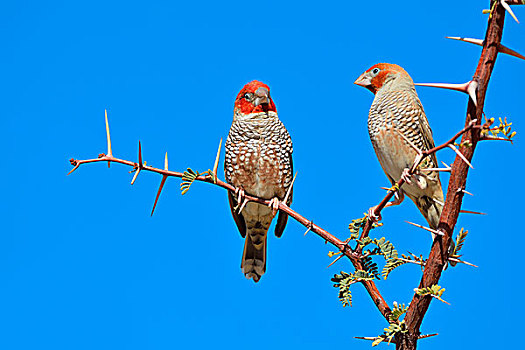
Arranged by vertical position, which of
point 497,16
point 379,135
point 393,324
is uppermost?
point 379,135

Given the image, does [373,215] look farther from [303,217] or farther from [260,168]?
[260,168]

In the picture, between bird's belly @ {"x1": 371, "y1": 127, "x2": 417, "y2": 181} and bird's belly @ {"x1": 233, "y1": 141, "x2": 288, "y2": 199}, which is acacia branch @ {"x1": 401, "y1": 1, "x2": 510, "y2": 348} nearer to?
bird's belly @ {"x1": 371, "y1": 127, "x2": 417, "y2": 181}

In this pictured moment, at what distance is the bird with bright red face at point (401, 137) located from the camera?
5.23 m

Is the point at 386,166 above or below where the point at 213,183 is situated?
above

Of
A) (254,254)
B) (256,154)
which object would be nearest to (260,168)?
(256,154)

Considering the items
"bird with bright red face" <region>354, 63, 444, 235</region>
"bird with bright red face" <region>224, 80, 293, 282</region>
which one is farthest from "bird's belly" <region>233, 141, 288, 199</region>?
"bird with bright red face" <region>354, 63, 444, 235</region>

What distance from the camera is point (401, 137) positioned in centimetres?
522

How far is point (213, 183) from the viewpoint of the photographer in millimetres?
4008

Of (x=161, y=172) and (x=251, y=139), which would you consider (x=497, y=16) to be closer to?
(x=161, y=172)

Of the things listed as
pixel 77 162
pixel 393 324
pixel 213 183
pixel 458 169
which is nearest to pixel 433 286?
pixel 393 324

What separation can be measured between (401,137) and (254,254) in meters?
1.73

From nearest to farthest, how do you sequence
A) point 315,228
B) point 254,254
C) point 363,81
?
point 315,228 → point 363,81 → point 254,254

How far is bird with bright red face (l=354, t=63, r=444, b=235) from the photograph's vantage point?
17.2 ft

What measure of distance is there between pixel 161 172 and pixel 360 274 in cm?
141
